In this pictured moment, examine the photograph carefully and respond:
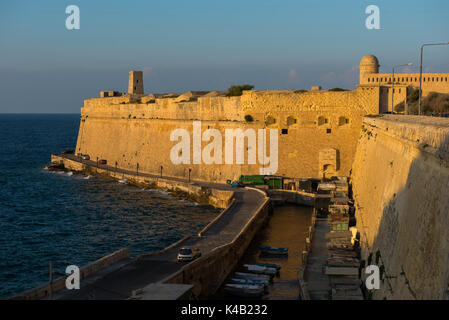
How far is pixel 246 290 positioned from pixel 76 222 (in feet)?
49.9

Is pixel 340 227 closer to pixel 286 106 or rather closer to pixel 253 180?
pixel 253 180

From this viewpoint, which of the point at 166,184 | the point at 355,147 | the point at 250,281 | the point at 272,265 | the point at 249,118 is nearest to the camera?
the point at 250,281

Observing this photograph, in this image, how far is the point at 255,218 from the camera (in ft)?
80.3

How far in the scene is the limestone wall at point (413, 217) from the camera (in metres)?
8.34

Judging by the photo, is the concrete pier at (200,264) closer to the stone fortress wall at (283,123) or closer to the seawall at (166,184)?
the seawall at (166,184)

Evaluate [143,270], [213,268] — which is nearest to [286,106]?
[213,268]

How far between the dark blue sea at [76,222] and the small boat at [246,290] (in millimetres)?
6958

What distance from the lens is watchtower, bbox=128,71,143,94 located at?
6134 cm

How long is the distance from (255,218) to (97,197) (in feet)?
49.6

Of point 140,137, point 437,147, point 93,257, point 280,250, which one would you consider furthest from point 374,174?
point 140,137

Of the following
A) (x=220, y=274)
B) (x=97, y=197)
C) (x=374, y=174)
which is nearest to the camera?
(x=220, y=274)

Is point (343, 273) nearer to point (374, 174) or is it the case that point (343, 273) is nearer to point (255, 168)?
point (374, 174)

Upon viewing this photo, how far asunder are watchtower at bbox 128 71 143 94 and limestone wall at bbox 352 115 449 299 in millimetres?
48164

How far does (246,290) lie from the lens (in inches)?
646
